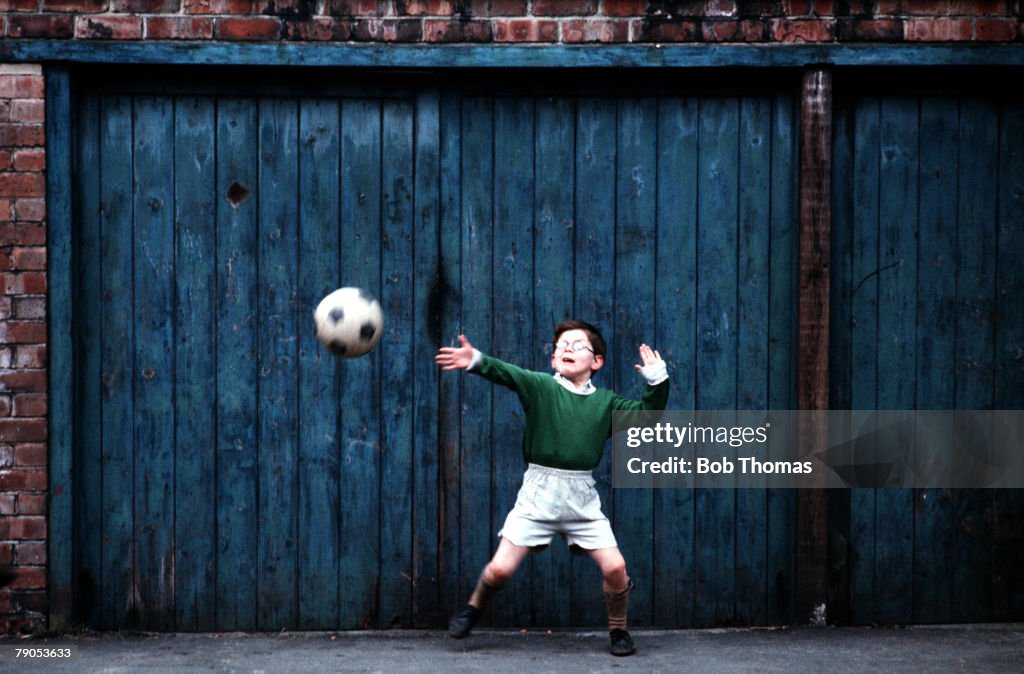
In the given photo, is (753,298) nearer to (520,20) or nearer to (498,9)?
(520,20)

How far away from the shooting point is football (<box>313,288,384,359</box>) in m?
4.66

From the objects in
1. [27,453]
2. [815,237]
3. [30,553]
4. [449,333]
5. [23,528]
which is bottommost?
[30,553]

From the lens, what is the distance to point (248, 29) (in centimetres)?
536

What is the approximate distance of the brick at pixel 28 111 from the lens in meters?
5.29

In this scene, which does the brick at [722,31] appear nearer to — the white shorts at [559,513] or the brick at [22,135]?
the white shorts at [559,513]

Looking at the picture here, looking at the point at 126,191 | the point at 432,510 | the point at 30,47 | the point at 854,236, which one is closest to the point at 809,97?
the point at 854,236

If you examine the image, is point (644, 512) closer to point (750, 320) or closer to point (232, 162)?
point (750, 320)

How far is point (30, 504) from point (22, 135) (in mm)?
1613

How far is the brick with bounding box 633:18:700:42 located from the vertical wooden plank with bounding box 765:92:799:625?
0.52 metres

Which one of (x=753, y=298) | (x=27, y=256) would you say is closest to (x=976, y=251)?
(x=753, y=298)

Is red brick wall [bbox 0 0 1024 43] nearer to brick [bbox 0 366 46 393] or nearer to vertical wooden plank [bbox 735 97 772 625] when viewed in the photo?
vertical wooden plank [bbox 735 97 772 625]

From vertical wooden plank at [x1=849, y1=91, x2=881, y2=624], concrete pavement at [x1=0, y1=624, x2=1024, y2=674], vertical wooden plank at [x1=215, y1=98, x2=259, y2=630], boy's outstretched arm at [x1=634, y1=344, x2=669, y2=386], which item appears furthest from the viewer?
vertical wooden plank at [x1=849, y1=91, x2=881, y2=624]

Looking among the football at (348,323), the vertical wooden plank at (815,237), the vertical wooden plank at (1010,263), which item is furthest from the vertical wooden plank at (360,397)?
the vertical wooden plank at (1010,263)

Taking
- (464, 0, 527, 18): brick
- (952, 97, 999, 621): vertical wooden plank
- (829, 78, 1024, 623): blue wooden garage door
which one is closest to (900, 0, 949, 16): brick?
(829, 78, 1024, 623): blue wooden garage door
